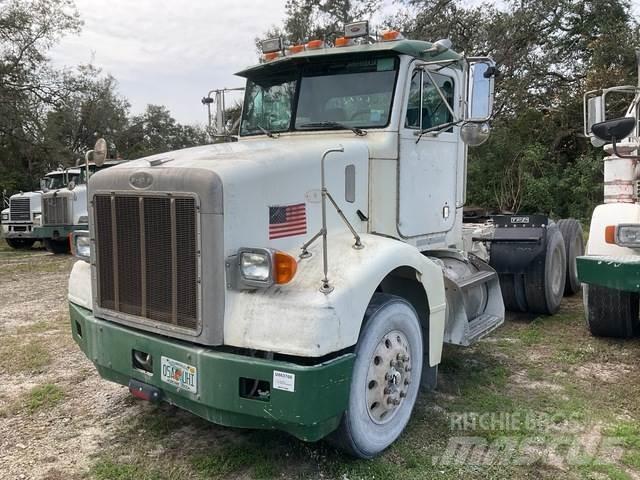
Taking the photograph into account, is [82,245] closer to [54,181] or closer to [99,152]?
[99,152]

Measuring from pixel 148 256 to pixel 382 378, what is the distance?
1536 millimetres

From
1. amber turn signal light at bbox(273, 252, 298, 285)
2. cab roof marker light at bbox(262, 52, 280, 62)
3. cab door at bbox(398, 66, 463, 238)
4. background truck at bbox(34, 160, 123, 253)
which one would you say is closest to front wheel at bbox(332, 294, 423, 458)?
amber turn signal light at bbox(273, 252, 298, 285)

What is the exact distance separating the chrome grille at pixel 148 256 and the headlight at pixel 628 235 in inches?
133

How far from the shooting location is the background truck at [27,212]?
14.8m

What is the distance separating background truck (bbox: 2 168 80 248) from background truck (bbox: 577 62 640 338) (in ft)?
43.7

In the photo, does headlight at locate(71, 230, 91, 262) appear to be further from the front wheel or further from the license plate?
the front wheel

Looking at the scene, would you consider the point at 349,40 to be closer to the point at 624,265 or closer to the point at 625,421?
the point at 624,265

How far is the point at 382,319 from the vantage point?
3.33 m

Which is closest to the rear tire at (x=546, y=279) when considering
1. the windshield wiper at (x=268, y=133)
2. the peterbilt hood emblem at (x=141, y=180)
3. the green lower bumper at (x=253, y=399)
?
the windshield wiper at (x=268, y=133)

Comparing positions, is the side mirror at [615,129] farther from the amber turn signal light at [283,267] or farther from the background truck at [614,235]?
the amber turn signal light at [283,267]

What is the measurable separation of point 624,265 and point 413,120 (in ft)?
6.27

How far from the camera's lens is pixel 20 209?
15.1 meters

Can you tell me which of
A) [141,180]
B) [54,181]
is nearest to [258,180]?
[141,180]

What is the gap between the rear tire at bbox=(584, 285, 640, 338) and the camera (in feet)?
17.5
